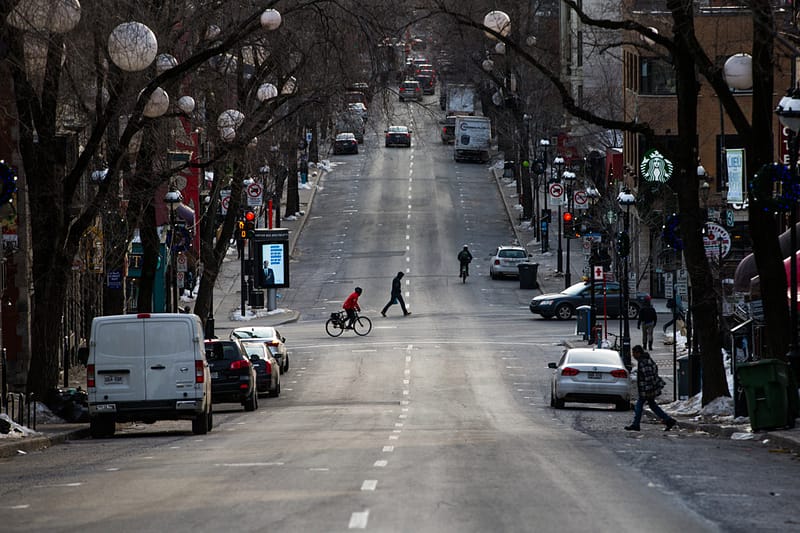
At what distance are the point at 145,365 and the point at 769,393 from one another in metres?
9.66

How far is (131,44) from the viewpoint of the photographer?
65.4ft

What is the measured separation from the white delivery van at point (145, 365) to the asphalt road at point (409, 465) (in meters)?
0.63

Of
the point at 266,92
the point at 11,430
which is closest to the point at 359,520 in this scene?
the point at 11,430

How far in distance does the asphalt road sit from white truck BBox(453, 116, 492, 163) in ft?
195

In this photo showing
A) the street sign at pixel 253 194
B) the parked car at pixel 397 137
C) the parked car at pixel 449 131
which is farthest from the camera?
the parked car at pixel 397 137

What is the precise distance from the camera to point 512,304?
63.0 meters

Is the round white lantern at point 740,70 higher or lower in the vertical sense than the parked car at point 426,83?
lower

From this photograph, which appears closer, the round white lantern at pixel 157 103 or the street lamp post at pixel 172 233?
the round white lantern at pixel 157 103

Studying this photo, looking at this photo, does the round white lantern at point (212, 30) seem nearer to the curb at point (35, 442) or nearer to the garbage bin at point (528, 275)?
the curb at point (35, 442)

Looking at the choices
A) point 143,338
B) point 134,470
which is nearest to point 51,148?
point 143,338

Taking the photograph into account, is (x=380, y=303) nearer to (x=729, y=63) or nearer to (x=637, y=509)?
(x=729, y=63)

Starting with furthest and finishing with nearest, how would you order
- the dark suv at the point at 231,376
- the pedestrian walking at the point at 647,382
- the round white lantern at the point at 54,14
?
the dark suv at the point at 231,376 < the pedestrian walking at the point at 647,382 < the round white lantern at the point at 54,14

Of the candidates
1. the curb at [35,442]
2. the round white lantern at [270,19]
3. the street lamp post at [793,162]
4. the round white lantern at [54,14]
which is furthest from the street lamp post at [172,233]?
the street lamp post at [793,162]

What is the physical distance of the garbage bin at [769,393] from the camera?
862 inches
